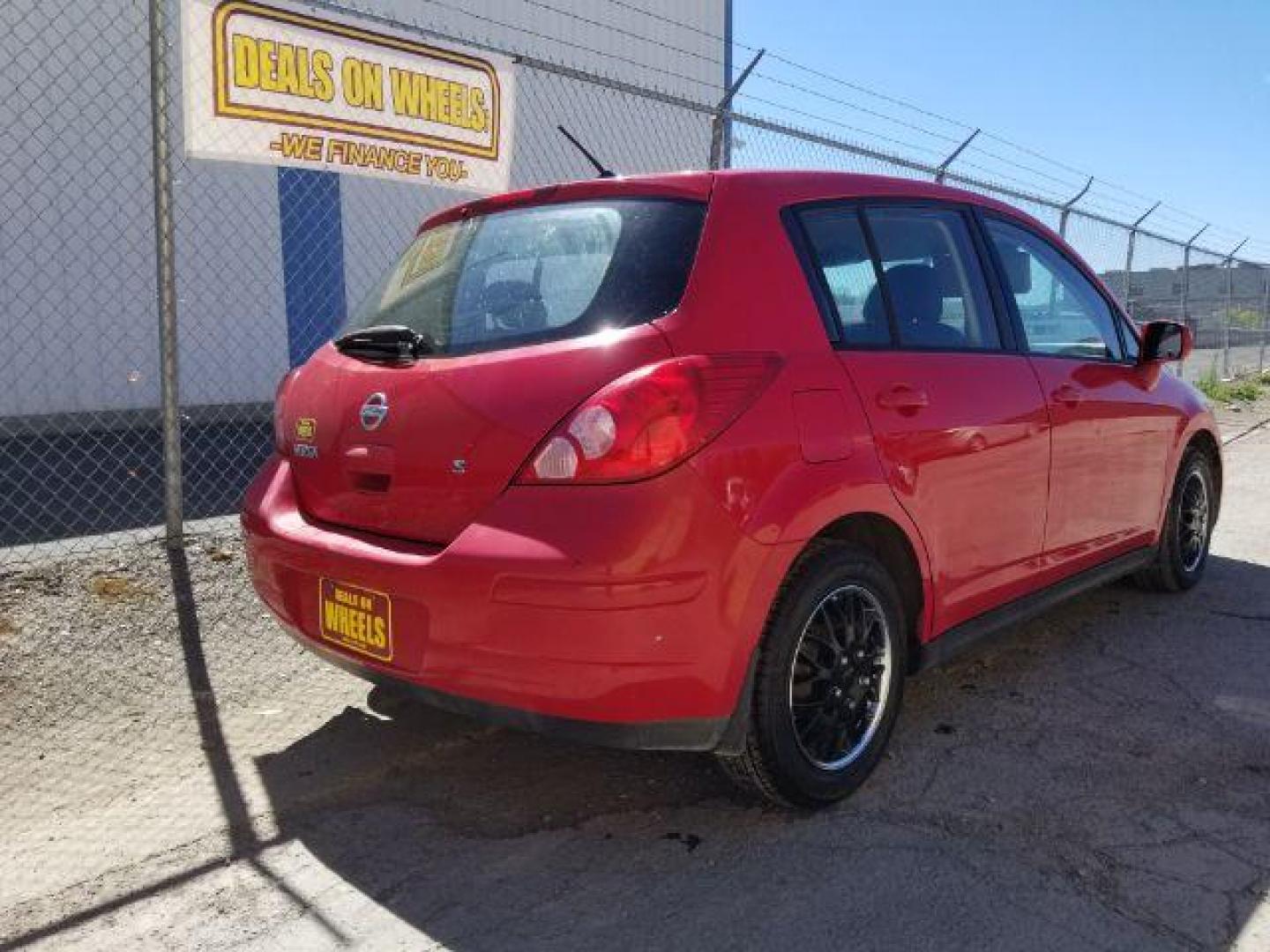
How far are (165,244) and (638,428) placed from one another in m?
2.93

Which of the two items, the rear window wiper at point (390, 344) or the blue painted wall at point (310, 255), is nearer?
the rear window wiper at point (390, 344)

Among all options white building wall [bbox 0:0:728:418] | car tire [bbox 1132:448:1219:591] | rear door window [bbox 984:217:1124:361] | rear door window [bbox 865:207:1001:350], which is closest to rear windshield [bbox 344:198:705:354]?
rear door window [bbox 865:207:1001:350]

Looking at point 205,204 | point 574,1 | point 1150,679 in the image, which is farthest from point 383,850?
point 574,1

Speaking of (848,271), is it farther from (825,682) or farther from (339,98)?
(339,98)

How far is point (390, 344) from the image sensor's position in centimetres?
292

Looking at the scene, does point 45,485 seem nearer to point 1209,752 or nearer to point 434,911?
point 434,911

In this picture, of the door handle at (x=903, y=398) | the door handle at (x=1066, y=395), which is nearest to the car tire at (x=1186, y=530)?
the door handle at (x=1066, y=395)

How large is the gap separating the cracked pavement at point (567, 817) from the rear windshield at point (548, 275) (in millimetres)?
1308

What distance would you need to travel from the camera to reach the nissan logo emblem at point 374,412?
282 cm

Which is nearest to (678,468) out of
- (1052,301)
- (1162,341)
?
(1052,301)

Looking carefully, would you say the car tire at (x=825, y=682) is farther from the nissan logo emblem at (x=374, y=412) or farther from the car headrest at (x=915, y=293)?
the nissan logo emblem at (x=374, y=412)

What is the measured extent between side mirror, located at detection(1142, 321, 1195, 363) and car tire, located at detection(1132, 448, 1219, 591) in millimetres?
656

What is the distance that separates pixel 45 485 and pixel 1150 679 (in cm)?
592

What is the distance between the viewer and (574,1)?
1177 centimetres
